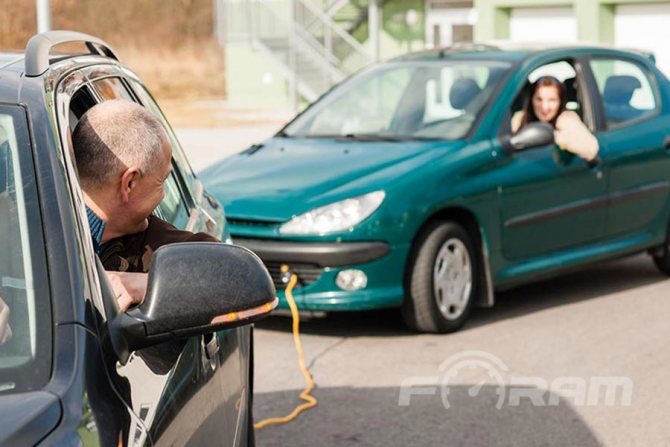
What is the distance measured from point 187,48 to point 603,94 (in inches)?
1920

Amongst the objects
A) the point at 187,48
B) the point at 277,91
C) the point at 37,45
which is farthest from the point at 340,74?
the point at 37,45

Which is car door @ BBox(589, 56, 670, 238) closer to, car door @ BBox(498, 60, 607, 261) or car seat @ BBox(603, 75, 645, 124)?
car seat @ BBox(603, 75, 645, 124)

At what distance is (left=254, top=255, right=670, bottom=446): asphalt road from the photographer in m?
6.37

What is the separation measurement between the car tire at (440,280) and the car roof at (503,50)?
1.70m

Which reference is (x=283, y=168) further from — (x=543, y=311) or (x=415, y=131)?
Answer: (x=543, y=311)

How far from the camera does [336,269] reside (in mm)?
8109

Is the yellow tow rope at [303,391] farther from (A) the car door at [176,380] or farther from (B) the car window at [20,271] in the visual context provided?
(B) the car window at [20,271]

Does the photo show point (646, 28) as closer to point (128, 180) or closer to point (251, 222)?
point (251, 222)

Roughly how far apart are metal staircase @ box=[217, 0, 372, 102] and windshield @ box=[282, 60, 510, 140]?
24229mm

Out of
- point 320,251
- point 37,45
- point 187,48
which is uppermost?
point 37,45

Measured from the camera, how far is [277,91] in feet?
129

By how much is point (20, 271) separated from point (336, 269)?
5.17m

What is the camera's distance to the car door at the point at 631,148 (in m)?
9.77

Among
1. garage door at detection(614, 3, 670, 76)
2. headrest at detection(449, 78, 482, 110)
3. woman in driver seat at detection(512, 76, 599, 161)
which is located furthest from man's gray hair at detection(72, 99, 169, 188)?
garage door at detection(614, 3, 670, 76)
